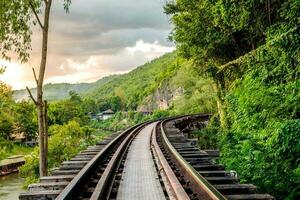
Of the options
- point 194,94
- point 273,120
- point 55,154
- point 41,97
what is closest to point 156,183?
point 273,120

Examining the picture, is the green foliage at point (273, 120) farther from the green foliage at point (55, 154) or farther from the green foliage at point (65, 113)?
the green foliage at point (65, 113)

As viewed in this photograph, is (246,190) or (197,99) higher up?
(197,99)

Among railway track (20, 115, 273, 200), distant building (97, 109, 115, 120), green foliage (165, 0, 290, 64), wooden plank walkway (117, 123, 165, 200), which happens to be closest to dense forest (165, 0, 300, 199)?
green foliage (165, 0, 290, 64)

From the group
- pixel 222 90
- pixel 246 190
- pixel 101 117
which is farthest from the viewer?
pixel 101 117

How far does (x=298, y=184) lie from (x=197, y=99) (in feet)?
130

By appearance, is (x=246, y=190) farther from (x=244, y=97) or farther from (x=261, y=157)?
(x=244, y=97)

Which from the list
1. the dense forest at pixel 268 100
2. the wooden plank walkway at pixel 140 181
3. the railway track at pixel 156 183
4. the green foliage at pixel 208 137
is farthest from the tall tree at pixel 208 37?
the railway track at pixel 156 183

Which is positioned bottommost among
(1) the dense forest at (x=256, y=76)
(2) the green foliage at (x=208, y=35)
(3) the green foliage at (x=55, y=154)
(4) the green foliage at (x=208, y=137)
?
(3) the green foliage at (x=55, y=154)

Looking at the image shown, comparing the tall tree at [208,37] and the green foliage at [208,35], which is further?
the tall tree at [208,37]

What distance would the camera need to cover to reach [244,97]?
1434 centimetres

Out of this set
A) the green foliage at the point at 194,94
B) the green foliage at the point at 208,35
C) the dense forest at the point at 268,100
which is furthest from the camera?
the green foliage at the point at 194,94

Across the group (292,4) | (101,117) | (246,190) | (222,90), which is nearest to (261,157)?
(292,4)

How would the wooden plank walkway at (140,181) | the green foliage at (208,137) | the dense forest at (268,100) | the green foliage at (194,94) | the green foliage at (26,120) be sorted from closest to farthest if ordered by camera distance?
1. the wooden plank walkway at (140,181)
2. the dense forest at (268,100)
3. the green foliage at (208,137)
4. the green foliage at (194,94)
5. the green foliage at (26,120)

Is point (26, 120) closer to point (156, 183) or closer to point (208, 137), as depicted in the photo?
point (208, 137)
